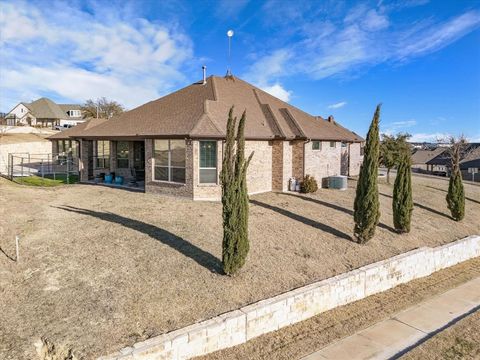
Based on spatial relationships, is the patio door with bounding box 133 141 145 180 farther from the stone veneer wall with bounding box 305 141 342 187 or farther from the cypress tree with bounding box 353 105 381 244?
the cypress tree with bounding box 353 105 381 244

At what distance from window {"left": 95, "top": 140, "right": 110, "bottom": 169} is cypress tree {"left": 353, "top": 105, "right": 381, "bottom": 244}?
16.2 metres

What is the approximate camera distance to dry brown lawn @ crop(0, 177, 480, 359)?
6797mm

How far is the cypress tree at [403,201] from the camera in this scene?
550 inches

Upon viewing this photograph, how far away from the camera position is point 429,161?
7938cm

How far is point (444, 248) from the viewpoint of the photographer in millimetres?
12891

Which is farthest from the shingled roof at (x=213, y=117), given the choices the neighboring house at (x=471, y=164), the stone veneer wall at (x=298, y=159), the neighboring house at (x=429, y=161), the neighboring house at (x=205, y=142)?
the neighboring house at (x=429, y=161)

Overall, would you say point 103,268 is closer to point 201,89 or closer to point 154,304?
point 154,304

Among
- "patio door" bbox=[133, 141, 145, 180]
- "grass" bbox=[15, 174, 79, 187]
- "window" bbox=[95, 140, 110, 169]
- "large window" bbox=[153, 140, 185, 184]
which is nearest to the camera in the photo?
"large window" bbox=[153, 140, 185, 184]

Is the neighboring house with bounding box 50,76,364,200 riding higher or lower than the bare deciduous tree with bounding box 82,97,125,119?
lower

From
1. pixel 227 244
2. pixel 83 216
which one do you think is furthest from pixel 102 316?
pixel 83 216

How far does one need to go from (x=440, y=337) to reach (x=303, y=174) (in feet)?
41.4

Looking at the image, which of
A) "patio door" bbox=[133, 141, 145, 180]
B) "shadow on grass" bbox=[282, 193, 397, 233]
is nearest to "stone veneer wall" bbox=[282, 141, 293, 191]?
"shadow on grass" bbox=[282, 193, 397, 233]

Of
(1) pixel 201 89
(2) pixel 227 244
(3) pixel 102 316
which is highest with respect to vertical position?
(1) pixel 201 89

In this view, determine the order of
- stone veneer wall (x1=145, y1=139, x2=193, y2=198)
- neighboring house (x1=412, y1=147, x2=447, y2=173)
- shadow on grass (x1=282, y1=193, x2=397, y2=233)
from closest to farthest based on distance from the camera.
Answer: shadow on grass (x1=282, y1=193, x2=397, y2=233) → stone veneer wall (x1=145, y1=139, x2=193, y2=198) → neighboring house (x1=412, y1=147, x2=447, y2=173)
